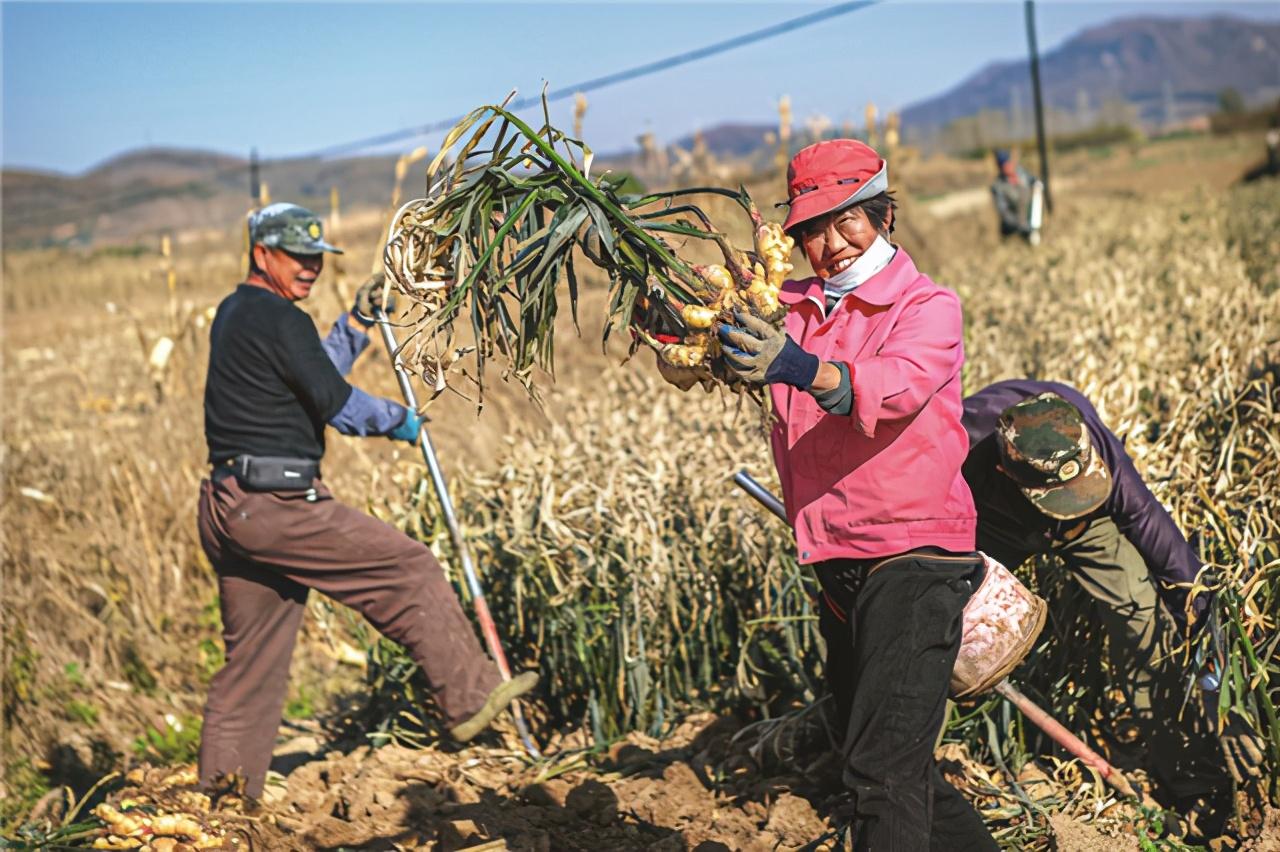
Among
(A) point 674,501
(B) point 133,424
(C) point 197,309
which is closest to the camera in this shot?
(A) point 674,501

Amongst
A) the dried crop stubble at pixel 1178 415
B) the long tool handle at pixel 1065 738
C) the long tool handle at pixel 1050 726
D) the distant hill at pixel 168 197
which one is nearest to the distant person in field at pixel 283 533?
the long tool handle at pixel 1050 726

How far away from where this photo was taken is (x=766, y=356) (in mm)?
2734

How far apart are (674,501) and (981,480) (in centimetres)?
149

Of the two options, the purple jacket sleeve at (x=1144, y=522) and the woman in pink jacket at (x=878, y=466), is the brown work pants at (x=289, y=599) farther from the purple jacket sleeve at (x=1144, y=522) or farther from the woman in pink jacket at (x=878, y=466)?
the purple jacket sleeve at (x=1144, y=522)

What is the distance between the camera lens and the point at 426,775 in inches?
177

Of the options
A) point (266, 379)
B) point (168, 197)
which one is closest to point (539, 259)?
point (266, 379)

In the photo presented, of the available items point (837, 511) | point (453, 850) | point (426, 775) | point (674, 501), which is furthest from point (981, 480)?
point (426, 775)

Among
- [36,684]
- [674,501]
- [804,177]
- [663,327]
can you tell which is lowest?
[36,684]

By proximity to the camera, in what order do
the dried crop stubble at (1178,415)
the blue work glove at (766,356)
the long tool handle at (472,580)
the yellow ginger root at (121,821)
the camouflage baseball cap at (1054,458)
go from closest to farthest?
the blue work glove at (766,356) → the camouflage baseball cap at (1054,458) → the dried crop stubble at (1178,415) → the yellow ginger root at (121,821) → the long tool handle at (472,580)

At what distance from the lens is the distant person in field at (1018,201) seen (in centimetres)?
1363

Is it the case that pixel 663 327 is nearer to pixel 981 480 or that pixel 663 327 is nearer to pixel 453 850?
pixel 981 480

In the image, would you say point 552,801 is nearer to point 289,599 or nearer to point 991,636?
point 289,599

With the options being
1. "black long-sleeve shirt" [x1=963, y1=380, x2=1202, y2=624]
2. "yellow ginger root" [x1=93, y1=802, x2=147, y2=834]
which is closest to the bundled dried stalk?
"black long-sleeve shirt" [x1=963, y1=380, x2=1202, y2=624]

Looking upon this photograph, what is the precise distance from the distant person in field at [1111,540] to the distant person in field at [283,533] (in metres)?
1.72
